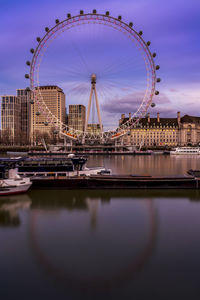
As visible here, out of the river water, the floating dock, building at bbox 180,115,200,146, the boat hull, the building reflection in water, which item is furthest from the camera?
building at bbox 180,115,200,146

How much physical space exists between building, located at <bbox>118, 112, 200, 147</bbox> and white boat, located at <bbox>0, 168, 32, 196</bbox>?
117489mm

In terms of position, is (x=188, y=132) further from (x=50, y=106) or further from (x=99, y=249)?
(x=99, y=249)

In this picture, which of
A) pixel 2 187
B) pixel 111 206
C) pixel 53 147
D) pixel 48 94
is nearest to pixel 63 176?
pixel 2 187

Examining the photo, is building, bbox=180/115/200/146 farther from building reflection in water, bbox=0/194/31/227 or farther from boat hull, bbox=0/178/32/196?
building reflection in water, bbox=0/194/31/227

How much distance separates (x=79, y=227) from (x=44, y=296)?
5.95 meters

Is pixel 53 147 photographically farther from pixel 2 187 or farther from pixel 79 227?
pixel 79 227

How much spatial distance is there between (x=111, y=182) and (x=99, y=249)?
12.0 metres

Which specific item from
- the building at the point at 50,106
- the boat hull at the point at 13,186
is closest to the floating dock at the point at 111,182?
the boat hull at the point at 13,186

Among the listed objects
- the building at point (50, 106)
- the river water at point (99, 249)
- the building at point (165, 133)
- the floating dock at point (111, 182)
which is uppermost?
the building at point (50, 106)

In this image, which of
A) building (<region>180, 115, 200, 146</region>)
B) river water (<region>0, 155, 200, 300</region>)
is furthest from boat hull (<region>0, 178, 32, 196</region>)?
building (<region>180, 115, 200, 146</region>)

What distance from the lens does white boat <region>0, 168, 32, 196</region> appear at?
68.4 ft

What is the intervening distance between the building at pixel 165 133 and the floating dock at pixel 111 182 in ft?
373

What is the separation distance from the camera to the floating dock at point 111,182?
23.2 meters

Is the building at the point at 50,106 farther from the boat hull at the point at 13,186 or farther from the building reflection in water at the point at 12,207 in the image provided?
the building reflection in water at the point at 12,207
